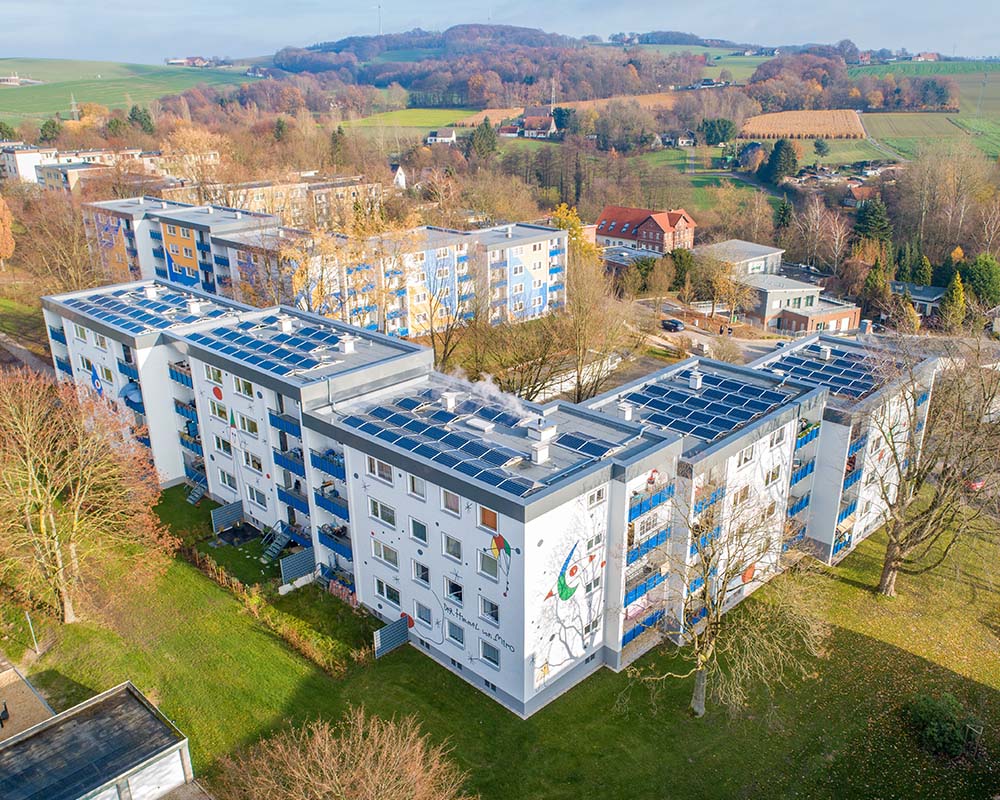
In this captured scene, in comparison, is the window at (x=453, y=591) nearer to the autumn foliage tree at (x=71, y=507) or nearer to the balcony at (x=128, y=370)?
the autumn foliage tree at (x=71, y=507)

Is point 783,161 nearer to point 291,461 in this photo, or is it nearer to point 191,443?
point 191,443

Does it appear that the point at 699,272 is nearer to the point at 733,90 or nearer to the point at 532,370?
the point at 532,370

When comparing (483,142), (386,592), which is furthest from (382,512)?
(483,142)

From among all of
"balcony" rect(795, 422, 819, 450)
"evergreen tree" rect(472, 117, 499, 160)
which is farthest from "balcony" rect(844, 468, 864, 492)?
"evergreen tree" rect(472, 117, 499, 160)

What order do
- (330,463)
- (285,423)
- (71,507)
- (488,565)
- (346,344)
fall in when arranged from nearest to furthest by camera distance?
(488,565) < (330,463) < (71,507) < (285,423) < (346,344)

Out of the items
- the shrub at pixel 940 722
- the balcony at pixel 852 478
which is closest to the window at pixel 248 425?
the balcony at pixel 852 478
